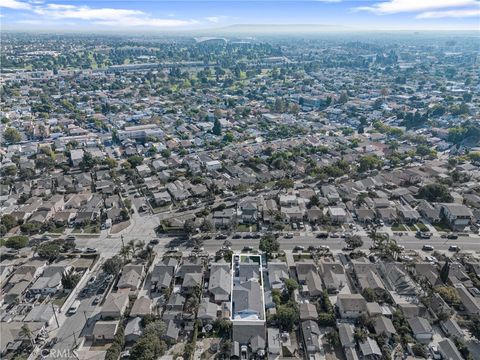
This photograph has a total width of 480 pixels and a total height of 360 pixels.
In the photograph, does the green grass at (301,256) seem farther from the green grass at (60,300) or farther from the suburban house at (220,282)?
the green grass at (60,300)

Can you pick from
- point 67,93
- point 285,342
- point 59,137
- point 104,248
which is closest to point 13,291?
point 104,248

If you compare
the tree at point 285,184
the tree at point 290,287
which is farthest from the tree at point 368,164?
the tree at point 290,287

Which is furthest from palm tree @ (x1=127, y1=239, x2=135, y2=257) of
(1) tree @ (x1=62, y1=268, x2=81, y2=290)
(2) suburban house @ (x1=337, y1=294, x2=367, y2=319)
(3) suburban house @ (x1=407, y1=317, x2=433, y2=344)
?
(3) suburban house @ (x1=407, y1=317, x2=433, y2=344)

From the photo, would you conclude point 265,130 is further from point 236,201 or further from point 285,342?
point 285,342

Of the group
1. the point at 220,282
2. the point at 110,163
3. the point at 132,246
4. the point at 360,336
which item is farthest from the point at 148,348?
the point at 110,163

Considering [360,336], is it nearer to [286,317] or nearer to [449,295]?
Answer: [286,317]

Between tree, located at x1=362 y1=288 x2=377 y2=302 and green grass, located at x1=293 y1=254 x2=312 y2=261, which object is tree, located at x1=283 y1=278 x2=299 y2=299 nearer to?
green grass, located at x1=293 y1=254 x2=312 y2=261
